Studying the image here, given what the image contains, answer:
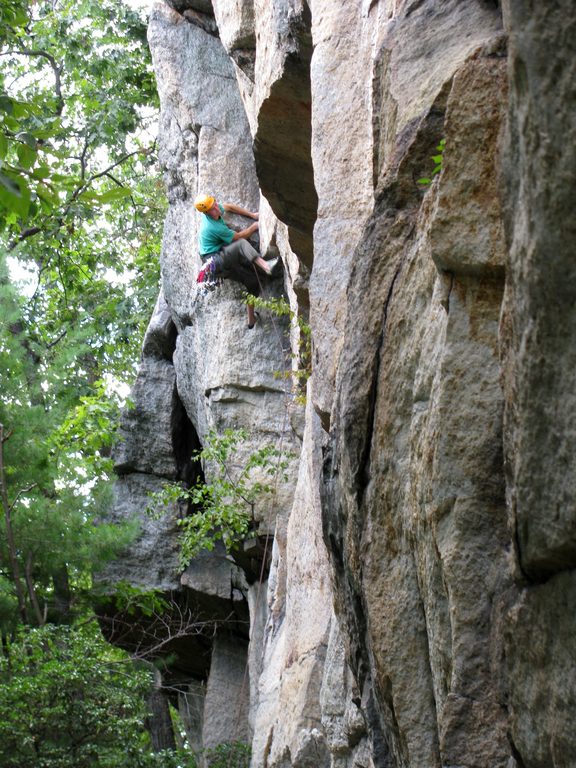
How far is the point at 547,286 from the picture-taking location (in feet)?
7.79

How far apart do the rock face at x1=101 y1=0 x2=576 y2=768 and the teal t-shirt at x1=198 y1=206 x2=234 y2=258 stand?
10.00 ft

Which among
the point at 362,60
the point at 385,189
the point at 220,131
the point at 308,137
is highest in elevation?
the point at 220,131

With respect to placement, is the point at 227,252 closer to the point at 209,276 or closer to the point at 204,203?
the point at 209,276

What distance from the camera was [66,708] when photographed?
962 cm

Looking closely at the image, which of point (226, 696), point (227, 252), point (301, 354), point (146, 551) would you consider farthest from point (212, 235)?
point (226, 696)

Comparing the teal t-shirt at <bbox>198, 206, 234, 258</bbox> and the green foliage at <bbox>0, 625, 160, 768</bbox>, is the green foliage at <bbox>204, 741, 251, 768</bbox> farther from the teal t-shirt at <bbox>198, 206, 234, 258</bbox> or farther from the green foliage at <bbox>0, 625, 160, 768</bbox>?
the teal t-shirt at <bbox>198, 206, 234, 258</bbox>

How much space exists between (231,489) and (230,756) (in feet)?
8.32

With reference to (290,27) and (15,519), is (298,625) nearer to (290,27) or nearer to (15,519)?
(290,27)

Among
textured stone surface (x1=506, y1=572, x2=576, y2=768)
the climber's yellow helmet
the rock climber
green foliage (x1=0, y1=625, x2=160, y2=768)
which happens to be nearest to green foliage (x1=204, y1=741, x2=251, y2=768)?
Answer: green foliage (x1=0, y1=625, x2=160, y2=768)

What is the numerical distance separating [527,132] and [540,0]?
0.27 metres

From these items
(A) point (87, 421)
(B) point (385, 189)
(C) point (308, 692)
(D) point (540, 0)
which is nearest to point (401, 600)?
(B) point (385, 189)

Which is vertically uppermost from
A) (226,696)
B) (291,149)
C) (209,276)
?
(209,276)

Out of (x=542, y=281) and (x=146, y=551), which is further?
(x=146, y=551)

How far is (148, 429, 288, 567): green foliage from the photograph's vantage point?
1074 cm
